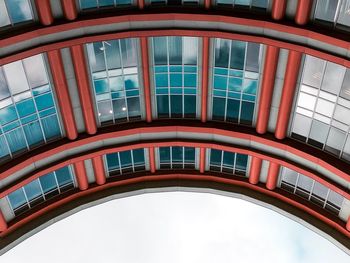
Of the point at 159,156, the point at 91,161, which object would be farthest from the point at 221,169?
the point at 91,161

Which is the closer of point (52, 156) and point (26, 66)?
point (26, 66)

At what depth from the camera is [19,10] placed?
82.9ft

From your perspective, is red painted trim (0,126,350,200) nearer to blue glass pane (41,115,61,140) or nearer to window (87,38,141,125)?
blue glass pane (41,115,61,140)

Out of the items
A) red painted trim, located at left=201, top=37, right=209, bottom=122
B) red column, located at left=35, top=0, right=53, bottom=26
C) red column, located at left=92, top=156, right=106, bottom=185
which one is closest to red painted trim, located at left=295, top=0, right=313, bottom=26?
red painted trim, located at left=201, top=37, right=209, bottom=122

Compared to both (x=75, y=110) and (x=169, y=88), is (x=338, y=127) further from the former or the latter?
(x=75, y=110)

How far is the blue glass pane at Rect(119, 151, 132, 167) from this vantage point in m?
35.4

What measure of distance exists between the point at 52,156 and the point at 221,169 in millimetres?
11642

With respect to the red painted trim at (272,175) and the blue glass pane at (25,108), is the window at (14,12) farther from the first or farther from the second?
the red painted trim at (272,175)

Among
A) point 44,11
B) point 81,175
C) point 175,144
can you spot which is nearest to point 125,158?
point 81,175

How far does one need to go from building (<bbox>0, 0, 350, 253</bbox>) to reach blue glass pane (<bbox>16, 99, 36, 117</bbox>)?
7 centimetres

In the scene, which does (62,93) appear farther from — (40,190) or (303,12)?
(303,12)

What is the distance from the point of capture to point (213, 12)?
1065 inches

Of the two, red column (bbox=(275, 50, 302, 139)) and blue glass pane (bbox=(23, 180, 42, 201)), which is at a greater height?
red column (bbox=(275, 50, 302, 139))

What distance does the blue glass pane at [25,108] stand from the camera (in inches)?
1125
